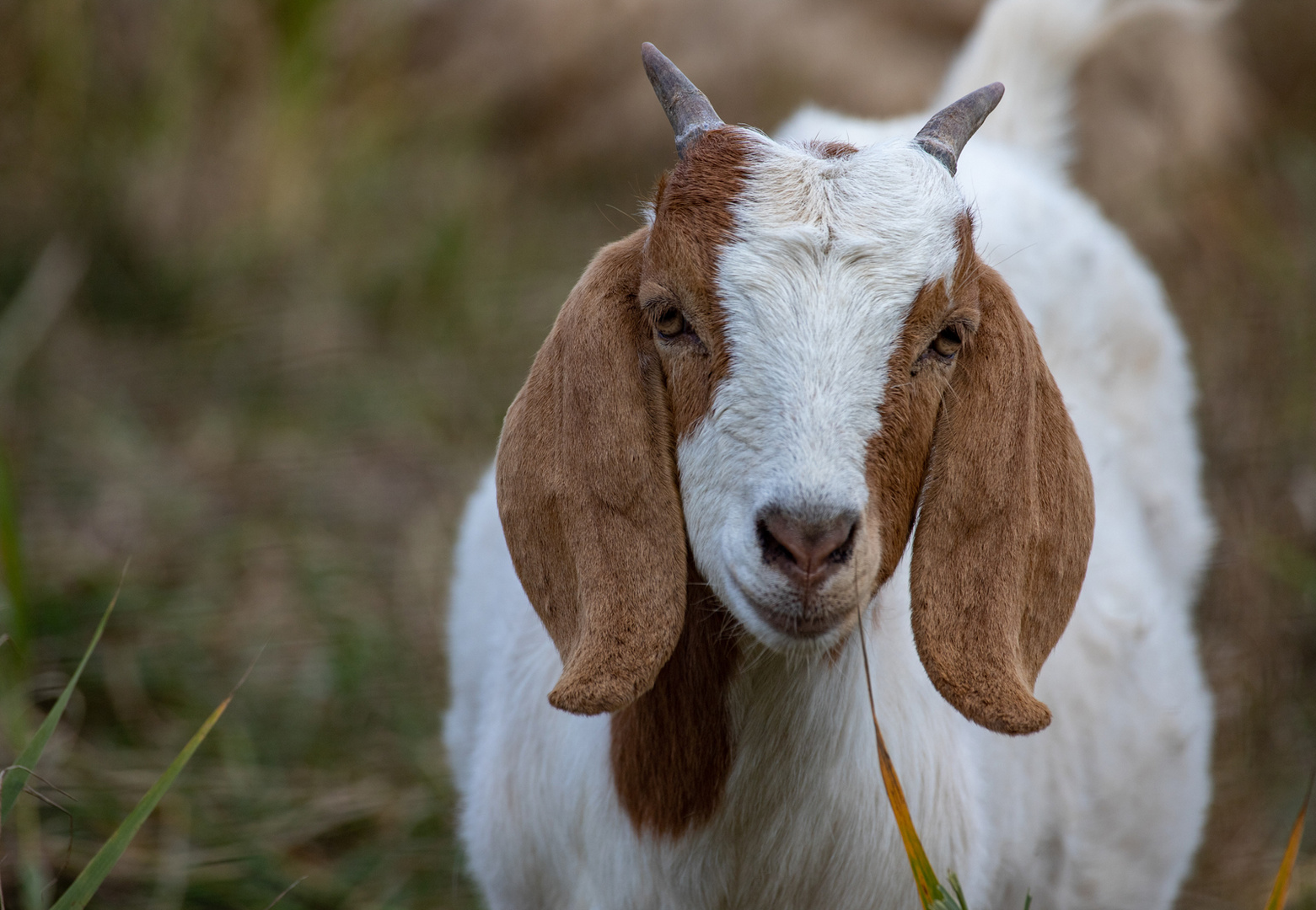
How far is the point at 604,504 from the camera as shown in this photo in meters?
1.92

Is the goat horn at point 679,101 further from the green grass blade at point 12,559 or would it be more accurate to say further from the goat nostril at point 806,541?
the green grass blade at point 12,559

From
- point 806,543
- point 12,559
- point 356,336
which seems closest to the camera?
point 806,543

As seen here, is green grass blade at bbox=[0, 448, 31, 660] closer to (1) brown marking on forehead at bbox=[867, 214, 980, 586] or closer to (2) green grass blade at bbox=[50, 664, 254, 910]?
(2) green grass blade at bbox=[50, 664, 254, 910]

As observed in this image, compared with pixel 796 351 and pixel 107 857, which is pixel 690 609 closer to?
pixel 796 351

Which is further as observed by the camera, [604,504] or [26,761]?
[26,761]

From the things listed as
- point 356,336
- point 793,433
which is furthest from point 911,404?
point 356,336

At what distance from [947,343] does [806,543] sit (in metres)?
0.43

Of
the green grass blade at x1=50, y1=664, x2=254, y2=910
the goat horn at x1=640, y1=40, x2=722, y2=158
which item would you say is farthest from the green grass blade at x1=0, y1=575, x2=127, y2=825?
the goat horn at x1=640, y1=40, x2=722, y2=158

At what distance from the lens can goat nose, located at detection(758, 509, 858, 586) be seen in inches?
66.6

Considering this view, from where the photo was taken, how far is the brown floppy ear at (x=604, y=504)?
1.90 m

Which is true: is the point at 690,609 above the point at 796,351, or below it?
below

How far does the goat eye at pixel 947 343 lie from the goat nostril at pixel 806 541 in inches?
13.9

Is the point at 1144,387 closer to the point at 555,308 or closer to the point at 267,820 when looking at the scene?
the point at 267,820

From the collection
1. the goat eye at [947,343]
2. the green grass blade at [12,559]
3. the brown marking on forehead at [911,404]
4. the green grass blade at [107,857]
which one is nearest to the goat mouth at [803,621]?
the brown marking on forehead at [911,404]
